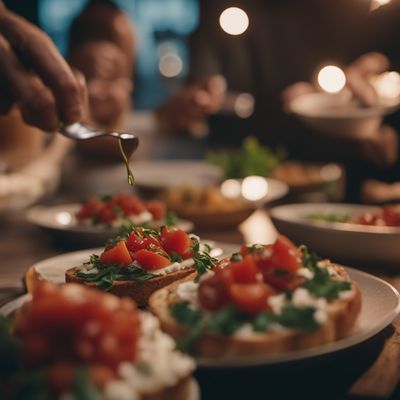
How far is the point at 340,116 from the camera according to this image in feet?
13.5

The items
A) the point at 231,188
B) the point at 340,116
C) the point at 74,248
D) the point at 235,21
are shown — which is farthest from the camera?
the point at 235,21

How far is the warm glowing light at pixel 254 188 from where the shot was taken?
3.93 m

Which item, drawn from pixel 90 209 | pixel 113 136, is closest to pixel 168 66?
pixel 90 209

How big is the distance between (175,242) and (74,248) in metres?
1.00

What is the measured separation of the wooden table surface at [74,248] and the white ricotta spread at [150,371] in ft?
1.55

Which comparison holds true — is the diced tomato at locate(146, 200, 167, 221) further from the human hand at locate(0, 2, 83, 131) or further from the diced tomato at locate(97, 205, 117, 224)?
the human hand at locate(0, 2, 83, 131)

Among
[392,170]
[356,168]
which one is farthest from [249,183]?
[392,170]

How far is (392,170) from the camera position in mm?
5652

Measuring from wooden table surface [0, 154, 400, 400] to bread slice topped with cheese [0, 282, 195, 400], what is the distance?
0.54 metres

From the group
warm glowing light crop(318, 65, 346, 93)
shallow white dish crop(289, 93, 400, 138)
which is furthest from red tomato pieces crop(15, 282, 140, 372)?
warm glowing light crop(318, 65, 346, 93)

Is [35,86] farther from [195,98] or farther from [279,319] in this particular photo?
[195,98]

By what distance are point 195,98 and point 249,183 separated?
3.84 meters

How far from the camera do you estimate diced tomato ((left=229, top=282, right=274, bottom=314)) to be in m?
1.54

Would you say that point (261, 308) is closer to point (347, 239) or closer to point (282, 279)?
point (282, 279)
